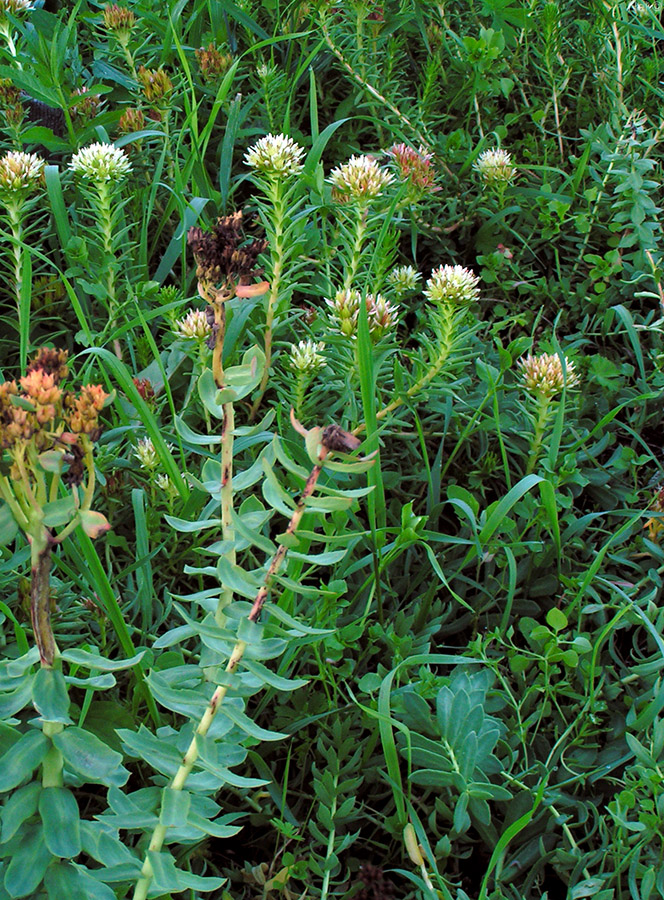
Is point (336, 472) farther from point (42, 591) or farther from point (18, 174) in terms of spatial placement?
point (18, 174)

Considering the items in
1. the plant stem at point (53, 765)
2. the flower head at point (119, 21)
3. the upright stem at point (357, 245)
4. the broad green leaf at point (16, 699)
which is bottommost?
the plant stem at point (53, 765)

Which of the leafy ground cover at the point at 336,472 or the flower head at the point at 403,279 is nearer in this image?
the leafy ground cover at the point at 336,472

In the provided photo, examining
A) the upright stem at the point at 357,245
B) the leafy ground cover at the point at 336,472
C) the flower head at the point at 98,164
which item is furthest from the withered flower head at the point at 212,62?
the upright stem at the point at 357,245

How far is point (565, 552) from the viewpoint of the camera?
227 cm

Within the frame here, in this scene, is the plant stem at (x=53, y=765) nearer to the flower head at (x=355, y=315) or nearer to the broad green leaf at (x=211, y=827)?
the broad green leaf at (x=211, y=827)

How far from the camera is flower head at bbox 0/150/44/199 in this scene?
240 cm

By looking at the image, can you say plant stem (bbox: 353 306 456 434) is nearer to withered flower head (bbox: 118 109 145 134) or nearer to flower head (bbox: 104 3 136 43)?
withered flower head (bbox: 118 109 145 134)

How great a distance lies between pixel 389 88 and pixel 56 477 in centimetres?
245

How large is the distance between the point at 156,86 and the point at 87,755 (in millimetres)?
2357

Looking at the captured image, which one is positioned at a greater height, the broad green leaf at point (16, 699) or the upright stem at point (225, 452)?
the upright stem at point (225, 452)

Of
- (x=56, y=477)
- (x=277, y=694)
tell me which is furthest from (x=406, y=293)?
(x=56, y=477)

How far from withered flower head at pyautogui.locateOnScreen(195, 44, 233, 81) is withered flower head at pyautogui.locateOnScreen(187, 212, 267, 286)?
7.00 ft

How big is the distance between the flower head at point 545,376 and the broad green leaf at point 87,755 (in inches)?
57.4

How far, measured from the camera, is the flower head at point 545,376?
221 cm
